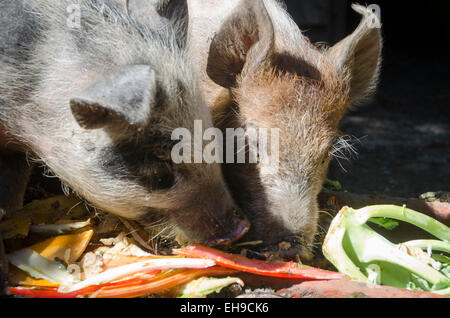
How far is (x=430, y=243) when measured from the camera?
9.97ft

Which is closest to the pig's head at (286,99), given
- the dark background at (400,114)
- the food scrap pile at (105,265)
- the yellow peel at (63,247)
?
the food scrap pile at (105,265)

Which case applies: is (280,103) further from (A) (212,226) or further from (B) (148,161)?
(B) (148,161)

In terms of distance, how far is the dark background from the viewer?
19.8ft

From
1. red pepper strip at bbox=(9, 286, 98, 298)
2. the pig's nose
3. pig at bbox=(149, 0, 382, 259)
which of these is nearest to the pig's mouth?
the pig's nose

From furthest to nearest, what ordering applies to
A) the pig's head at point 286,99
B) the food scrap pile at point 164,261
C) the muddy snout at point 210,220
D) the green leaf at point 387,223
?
the green leaf at point 387,223 < the pig's head at point 286,99 < the muddy snout at point 210,220 < the food scrap pile at point 164,261

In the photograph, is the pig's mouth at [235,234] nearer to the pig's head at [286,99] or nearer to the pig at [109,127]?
the pig at [109,127]

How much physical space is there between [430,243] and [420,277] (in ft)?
1.02

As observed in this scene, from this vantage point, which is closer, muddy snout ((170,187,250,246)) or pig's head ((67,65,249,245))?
pig's head ((67,65,249,245))

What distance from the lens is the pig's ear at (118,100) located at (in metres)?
2.23

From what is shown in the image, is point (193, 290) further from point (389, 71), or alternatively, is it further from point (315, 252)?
point (389, 71)

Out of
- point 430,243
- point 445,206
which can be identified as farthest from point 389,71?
point 430,243

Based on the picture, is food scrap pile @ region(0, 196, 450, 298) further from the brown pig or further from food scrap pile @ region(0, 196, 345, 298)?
the brown pig

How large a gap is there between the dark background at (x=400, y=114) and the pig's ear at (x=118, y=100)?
272 cm
